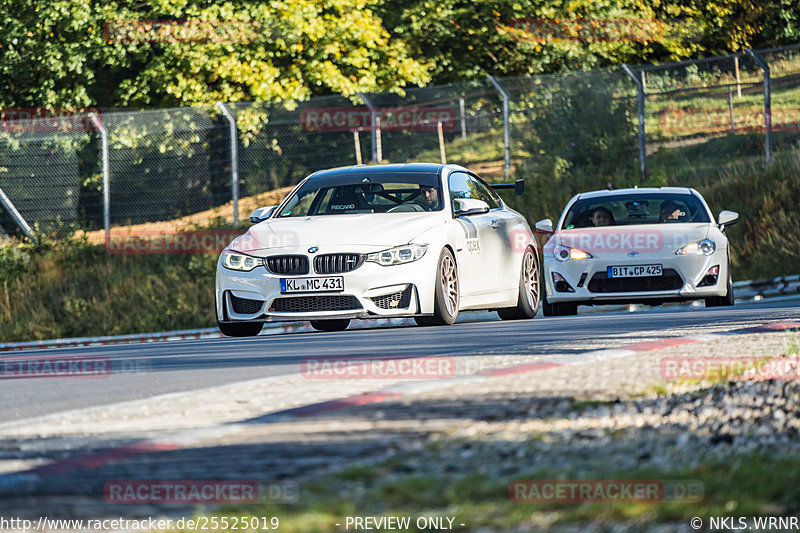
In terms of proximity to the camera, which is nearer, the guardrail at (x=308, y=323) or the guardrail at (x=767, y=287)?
the guardrail at (x=308, y=323)

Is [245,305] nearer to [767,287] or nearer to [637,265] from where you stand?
[637,265]

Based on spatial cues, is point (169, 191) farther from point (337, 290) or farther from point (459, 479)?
point (459, 479)

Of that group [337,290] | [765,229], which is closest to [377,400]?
[337,290]

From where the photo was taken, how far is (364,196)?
1319 centimetres

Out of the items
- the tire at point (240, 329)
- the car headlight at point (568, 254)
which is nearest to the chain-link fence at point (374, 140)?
the car headlight at point (568, 254)

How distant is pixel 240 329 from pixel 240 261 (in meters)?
1.02

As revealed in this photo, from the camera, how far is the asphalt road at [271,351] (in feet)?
25.2

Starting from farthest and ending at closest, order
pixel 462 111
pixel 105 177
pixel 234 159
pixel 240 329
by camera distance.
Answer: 1. pixel 462 111
2. pixel 105 177
3. pixel 234 159
4. pixel 240 329

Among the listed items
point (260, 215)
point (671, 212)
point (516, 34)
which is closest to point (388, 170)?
point (260, 215)

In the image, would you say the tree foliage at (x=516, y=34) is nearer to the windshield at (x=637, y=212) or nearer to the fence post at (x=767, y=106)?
the fence post at (x=767, y=106)

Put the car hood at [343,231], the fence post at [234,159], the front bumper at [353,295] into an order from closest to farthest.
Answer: the front bumper at [353,295], the car hood at [343,231], the fence post at [234,159]

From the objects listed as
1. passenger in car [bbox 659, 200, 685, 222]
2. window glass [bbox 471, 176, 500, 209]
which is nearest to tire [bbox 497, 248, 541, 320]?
window glass [bbox 471, 176, 500, 209]

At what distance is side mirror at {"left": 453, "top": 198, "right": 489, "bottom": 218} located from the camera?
42.4 ft

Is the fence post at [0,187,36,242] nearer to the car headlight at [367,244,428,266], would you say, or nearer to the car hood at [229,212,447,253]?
the car hood at [229,212,447,253]
